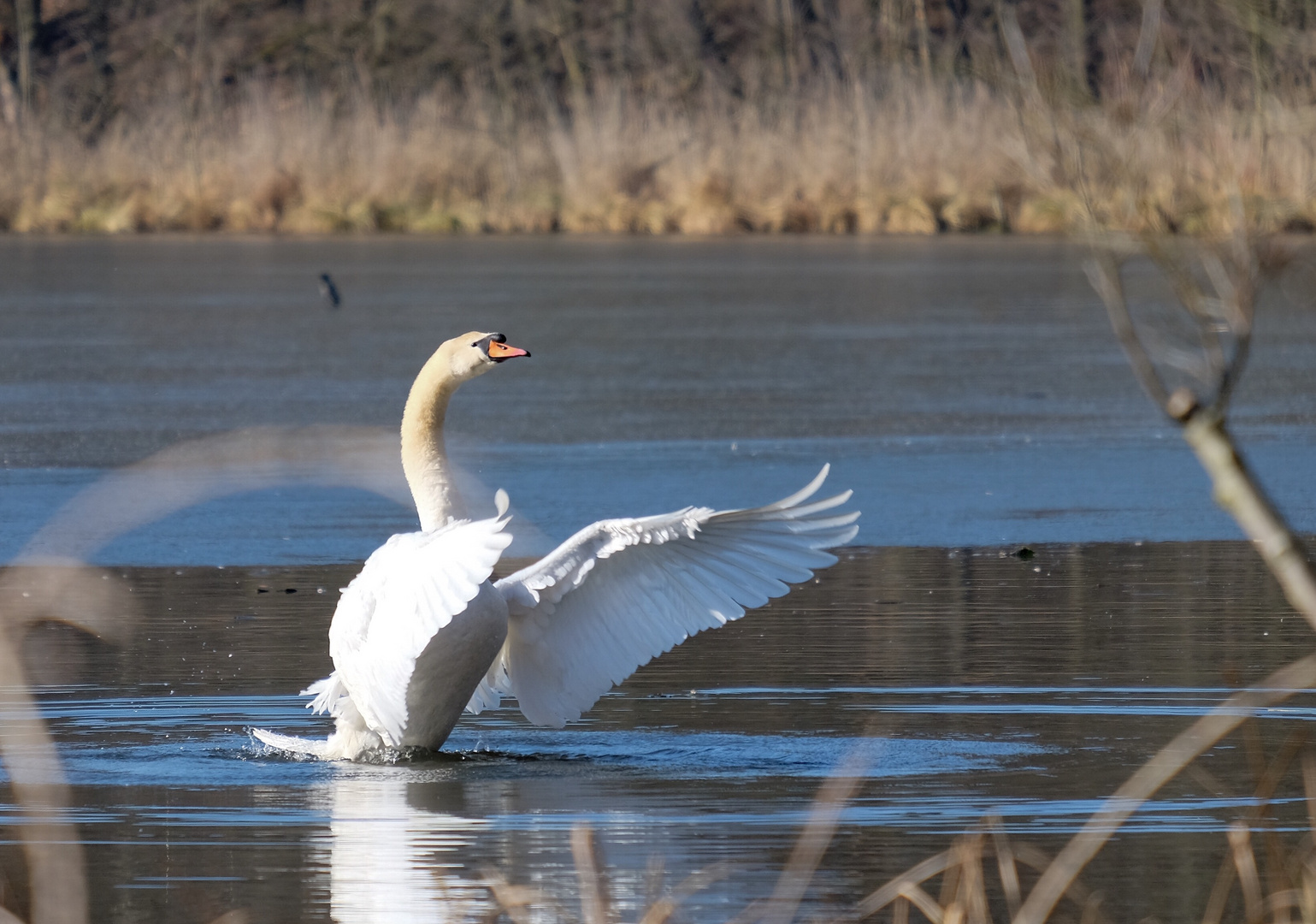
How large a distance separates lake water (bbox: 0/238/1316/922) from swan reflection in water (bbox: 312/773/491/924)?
0.6 inches

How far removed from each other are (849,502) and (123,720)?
14.8ft

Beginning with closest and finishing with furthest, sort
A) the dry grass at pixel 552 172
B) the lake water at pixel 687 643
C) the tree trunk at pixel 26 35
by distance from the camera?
the lake water at pixel 687 643, the dry grass at pixel 552 172, the tree trunk at pixel 26 35

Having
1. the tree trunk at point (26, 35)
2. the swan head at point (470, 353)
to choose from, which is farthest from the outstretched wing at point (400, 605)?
the tree trunk at point (26, 35)

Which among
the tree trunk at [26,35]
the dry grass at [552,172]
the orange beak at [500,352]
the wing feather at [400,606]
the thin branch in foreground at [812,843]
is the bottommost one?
the thin branch in foreground at [812,843]

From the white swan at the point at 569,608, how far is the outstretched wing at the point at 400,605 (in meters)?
0.01

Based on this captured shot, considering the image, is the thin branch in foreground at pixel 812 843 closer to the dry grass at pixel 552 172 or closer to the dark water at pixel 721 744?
the dark water at pixel 721 744

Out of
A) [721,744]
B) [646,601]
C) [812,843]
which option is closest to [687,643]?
[646,601]

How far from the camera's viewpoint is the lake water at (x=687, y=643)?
509cm

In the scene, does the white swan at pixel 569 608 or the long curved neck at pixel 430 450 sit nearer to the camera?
the white swan at pixel 569 608

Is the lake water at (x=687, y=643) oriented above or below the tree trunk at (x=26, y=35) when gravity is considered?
below

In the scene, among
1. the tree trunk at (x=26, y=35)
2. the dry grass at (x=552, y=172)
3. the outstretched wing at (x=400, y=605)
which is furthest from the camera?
the tree trunk at (x=26, y=35)

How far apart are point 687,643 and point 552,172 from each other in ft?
81.6

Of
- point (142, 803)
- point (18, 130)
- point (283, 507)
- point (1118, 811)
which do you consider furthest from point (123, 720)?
point (18, 130)

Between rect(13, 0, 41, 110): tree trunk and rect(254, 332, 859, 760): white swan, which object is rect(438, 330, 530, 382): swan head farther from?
rect(13, 0, 41, 110): tree trunk
